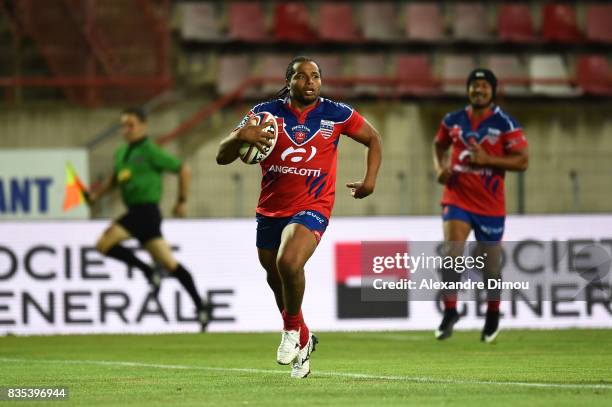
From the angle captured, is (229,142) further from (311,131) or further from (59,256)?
(59,256)

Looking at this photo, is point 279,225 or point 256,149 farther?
point 279,225

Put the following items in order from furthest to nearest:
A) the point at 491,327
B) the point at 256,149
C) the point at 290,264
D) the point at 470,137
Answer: the point at 491,327 → the point at 470,137 → the point at 256,149 → the point at 290,264

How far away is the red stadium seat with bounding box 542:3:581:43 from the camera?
24.1m

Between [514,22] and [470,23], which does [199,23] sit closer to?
[470,23]

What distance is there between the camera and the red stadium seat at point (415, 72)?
2212cm

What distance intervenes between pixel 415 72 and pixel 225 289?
924cm

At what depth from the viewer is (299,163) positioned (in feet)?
28.8

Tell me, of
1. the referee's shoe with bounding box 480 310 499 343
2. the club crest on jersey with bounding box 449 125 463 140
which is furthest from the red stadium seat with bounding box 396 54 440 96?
the referee's shoe with bounding box 480 310 499 343

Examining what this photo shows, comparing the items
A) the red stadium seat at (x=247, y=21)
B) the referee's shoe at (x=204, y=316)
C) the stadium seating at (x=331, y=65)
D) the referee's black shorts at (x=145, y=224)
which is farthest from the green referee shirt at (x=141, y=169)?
the red stadium seat at (x=247, y=21)

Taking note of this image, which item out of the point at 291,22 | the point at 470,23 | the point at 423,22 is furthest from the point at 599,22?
the point at 291,22

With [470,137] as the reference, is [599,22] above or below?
above

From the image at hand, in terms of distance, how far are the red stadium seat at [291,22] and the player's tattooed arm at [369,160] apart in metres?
14.3

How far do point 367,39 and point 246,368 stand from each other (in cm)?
1426

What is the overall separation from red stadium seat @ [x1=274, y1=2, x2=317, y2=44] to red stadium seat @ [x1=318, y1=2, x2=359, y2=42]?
0.26 meters
